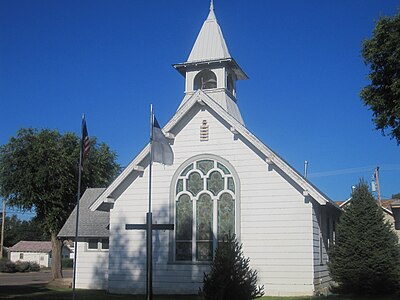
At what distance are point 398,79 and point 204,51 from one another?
13.3 m

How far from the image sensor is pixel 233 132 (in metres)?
24.3

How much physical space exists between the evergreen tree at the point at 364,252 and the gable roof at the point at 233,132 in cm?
134

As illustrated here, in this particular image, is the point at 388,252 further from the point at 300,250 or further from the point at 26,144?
the point at 26,144

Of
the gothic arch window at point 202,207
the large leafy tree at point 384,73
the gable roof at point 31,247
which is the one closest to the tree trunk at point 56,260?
the gothic arch window at point 202,207

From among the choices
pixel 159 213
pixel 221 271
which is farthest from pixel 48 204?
pixel 221 271

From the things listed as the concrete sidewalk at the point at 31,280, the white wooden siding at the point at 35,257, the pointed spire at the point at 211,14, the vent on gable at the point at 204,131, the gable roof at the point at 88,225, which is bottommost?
the concrete sidewalk at the point at 31,280

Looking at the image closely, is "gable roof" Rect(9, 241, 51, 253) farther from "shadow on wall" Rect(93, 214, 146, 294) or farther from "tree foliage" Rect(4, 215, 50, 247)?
Answer: "shadow on wall" Rect(93, 214, 146, 294)

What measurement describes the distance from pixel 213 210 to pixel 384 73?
30.6 feet

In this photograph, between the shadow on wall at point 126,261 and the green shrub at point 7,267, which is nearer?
the shadow on wall at point 126,261

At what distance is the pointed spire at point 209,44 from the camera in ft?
95.5

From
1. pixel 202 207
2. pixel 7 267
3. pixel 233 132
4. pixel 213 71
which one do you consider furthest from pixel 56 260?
pixel 7 267

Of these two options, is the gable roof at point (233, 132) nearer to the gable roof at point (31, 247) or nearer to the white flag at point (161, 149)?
the white flag at point (161, 149)

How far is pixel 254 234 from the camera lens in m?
23.2

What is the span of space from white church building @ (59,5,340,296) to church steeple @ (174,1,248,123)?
3035 mm
